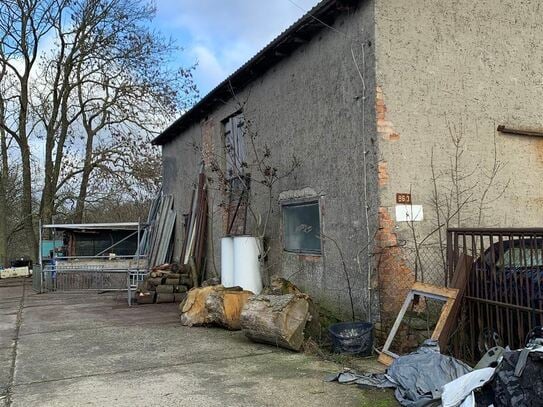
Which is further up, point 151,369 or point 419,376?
point 419,376

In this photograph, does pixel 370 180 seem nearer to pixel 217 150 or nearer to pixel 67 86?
pixel 217 150

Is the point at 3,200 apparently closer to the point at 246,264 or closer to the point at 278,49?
the point at 246,264

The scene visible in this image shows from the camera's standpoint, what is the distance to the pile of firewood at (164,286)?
12.4 metres

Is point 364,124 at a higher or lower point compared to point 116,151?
lower

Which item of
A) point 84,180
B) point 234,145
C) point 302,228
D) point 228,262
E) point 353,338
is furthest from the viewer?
point 84,180

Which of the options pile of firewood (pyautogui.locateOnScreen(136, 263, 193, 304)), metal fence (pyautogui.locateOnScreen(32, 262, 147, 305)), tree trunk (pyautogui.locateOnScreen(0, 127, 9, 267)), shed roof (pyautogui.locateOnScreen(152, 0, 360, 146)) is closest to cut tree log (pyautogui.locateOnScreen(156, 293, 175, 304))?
pile of firewood (pyautogui.locateOnScreen(136, 263, 193, 304))

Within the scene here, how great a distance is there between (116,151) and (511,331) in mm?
22703

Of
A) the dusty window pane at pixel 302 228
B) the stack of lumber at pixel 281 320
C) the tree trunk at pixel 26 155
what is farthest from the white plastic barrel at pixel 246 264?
the tree trunk at pixel 26 155

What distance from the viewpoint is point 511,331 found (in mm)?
5250

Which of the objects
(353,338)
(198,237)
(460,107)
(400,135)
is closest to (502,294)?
(353,338)

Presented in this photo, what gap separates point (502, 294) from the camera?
17.8ft

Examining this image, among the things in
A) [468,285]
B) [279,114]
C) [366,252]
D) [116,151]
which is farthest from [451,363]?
[116,151]

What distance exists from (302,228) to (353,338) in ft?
9.64

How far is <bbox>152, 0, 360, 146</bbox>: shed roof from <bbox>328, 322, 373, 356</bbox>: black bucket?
4571 millimetres
